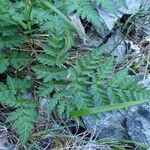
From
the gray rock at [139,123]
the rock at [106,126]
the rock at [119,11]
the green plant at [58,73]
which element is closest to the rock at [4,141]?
the green plant at [58,73]

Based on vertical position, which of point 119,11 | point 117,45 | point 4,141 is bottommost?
point 4,141

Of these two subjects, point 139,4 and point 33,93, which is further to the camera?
point 139,4

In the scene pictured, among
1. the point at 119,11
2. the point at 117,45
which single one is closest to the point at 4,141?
the point at 117,45

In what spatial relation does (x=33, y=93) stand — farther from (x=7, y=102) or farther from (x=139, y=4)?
(x=139, y=4)

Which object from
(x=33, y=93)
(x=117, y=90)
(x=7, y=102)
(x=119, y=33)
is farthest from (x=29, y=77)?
(x=119, y=33)

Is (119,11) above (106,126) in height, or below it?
above

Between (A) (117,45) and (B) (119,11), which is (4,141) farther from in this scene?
(B) (119,11)
